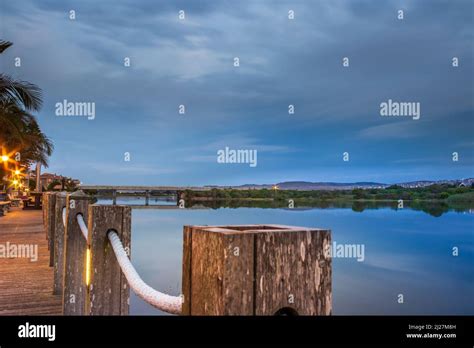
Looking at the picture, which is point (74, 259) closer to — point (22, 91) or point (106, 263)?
point (106, 263)

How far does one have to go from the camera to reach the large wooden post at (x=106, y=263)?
257cm

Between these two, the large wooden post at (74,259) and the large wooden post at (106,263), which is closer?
the large wooden post at (106,263)

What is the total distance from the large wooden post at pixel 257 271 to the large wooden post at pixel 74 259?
3178 millimetres

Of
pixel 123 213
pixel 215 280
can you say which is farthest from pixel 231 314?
pixel 123 213

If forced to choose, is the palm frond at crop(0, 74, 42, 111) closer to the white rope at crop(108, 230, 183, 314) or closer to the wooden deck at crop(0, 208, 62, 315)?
the wooden deck at crop(0, 208, 62, 315)

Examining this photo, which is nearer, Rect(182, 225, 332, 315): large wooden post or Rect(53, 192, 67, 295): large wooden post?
Rect(182, 225, 332, 315): large wooden post

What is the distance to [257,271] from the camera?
1101 mm

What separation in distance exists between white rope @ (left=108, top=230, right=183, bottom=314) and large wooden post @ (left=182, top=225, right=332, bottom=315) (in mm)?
282

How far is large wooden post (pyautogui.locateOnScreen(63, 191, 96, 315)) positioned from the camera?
13.5ft

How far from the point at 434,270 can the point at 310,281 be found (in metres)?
33.6

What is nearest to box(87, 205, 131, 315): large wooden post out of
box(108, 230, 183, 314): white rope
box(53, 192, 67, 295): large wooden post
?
box(108, 230, 183, 314): white rope

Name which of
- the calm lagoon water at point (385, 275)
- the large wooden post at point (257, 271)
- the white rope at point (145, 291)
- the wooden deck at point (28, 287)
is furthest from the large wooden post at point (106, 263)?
the calm lagoon water at point (385, 275)

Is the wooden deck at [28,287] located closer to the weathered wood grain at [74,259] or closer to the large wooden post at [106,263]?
the weathered wood grain at [74,259]
